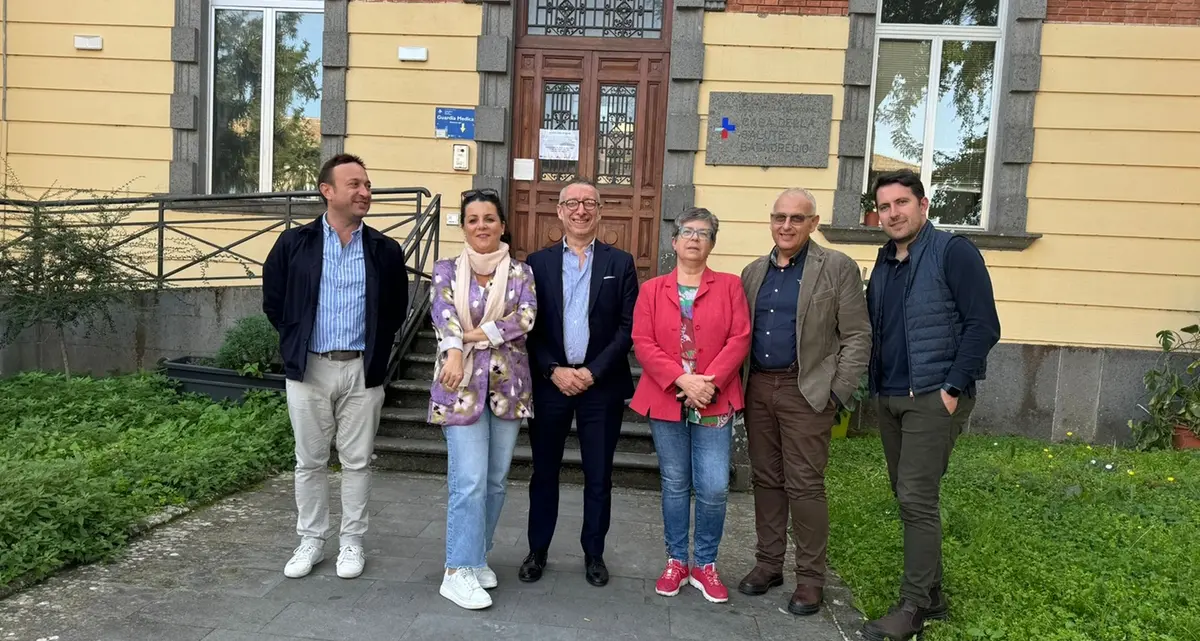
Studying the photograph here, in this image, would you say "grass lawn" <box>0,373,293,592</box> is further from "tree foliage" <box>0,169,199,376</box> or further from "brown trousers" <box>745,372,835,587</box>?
"brown trousers" <box>745,372,835,587</box>

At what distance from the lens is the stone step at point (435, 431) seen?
561 centimetres

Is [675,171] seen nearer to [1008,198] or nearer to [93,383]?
[1008,198]

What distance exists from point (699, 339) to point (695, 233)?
451mm

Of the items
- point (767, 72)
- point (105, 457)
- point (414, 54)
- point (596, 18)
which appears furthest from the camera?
point (596, 18)

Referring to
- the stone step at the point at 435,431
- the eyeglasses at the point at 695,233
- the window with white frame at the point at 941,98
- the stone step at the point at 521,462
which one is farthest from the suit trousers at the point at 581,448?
the window with white frame at the point at 941,98

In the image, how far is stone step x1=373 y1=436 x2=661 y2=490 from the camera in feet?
17.5

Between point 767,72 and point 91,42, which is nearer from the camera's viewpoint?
point 767,72

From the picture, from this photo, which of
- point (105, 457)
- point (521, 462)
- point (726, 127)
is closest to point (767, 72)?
point (726, 127)

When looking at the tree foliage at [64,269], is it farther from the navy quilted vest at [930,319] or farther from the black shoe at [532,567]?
the navy quilted vest at [930,319]

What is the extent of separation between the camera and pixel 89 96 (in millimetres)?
7531

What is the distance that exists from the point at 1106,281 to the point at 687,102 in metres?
3.97

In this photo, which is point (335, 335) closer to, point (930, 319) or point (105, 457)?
point (105, 457)

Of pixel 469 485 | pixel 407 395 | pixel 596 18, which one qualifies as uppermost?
pixel 596 18

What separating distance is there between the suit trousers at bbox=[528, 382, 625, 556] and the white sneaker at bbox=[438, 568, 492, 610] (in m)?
0.40
